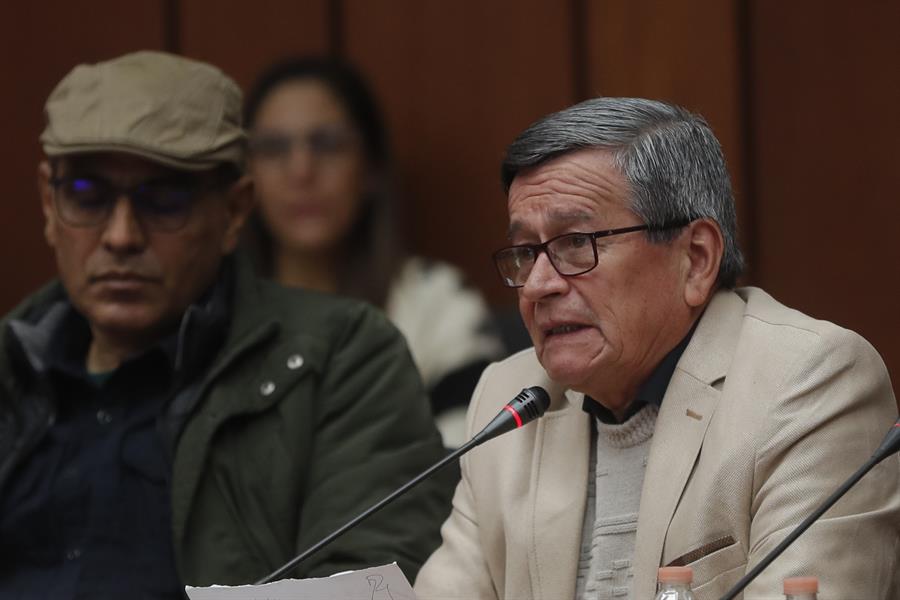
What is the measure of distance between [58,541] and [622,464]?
1.15 meters

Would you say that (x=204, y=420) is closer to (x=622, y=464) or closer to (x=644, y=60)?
(x=622, y=464)

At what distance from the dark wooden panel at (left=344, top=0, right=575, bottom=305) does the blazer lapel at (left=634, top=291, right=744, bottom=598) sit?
1924mm

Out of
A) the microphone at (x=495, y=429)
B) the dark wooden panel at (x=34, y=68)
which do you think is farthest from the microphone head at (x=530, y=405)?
the dark wooden panel at (x=34, y=68)

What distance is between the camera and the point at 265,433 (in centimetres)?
274

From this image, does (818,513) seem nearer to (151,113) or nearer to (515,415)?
(515,415)

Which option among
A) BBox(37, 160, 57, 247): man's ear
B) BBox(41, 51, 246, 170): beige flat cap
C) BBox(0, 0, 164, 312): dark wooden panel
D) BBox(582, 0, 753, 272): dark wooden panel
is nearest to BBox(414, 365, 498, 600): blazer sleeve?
BBox(41, 51, 246, 170): beige flat cap

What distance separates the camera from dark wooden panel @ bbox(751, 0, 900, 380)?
3441 mm

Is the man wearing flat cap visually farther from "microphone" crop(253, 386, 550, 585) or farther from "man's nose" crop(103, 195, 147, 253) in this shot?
"microphone" crop(253, 386, 550, 585)

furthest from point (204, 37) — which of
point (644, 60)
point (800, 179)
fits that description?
point (800, 179)

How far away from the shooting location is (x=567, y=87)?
4.00m

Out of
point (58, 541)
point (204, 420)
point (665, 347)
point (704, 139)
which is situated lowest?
point (58, 541)

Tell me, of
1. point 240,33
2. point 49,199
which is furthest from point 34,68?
point 49,199

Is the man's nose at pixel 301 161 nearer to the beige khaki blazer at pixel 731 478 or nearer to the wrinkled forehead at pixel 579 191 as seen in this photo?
the beige khaki blazer at pixel 731 478

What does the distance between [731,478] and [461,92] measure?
94.9 inches
